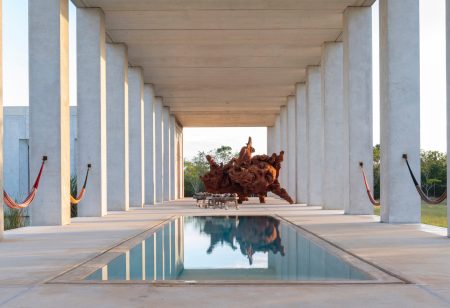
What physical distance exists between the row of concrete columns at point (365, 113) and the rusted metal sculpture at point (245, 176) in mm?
1803

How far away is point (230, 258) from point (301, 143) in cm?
2021

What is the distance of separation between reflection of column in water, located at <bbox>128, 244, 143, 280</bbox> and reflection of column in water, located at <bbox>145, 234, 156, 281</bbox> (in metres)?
0.08

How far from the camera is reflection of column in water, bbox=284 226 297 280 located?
243 inches

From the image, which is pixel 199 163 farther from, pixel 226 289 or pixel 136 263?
pixel 226 289

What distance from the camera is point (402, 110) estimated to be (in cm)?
1334

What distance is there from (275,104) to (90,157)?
1920 cm

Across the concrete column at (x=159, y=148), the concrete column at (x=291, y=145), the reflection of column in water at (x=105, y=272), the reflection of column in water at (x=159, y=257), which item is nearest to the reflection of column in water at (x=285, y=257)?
the reflection of column in water at (x=159, y=257)

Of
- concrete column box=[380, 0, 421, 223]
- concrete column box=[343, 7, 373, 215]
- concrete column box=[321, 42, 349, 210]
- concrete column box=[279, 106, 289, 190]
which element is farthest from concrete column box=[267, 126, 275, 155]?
concrete column box=[380, 0, 421, 223]

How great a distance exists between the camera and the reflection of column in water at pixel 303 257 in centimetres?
606

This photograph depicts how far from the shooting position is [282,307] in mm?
4312

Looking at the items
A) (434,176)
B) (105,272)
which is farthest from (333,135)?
(434,176)

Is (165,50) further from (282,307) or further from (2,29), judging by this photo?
(282,307)

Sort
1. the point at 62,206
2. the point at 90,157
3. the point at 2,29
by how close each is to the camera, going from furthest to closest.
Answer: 1. the point at 90,157
2. the point at 62,206
3. the point at 2,29

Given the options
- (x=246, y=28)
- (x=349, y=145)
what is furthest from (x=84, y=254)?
(x=246, y=28)
